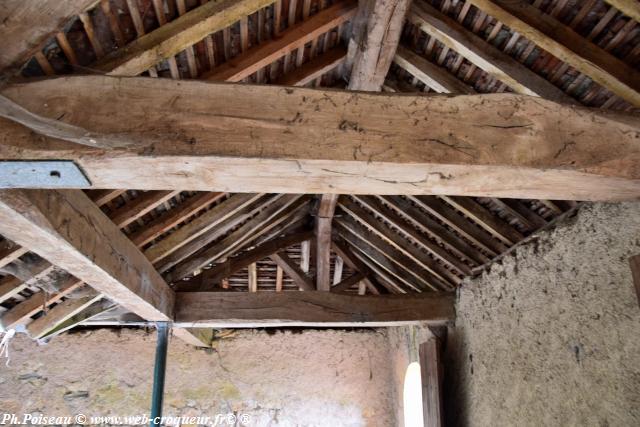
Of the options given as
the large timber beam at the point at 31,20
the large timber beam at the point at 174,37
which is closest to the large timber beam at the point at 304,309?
the large timber beam at the point at 174,37

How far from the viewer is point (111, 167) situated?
153 cm

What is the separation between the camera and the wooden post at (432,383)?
12.3 feet

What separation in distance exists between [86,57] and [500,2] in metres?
1.60

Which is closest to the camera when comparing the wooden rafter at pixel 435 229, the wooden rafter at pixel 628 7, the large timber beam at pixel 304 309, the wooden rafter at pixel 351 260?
the wooden rafter at pixel 628 7

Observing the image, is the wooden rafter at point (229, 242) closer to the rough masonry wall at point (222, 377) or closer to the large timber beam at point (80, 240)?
the large timber beam at point (80, 240)

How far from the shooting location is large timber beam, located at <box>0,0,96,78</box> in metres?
1.39

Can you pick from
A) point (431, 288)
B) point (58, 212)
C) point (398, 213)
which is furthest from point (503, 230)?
point (58, 212)

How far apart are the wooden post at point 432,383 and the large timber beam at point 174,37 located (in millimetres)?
2942

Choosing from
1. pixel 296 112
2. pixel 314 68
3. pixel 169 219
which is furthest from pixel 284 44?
pixel 169 219

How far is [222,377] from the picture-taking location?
5.31 metres

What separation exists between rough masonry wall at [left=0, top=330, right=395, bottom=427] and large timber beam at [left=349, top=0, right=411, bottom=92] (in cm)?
352

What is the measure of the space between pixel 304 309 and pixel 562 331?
1944mm

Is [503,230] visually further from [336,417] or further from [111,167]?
[336,417]

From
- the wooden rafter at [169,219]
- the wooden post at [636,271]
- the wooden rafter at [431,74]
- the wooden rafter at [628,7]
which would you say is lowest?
the wooden post at [636,271]
